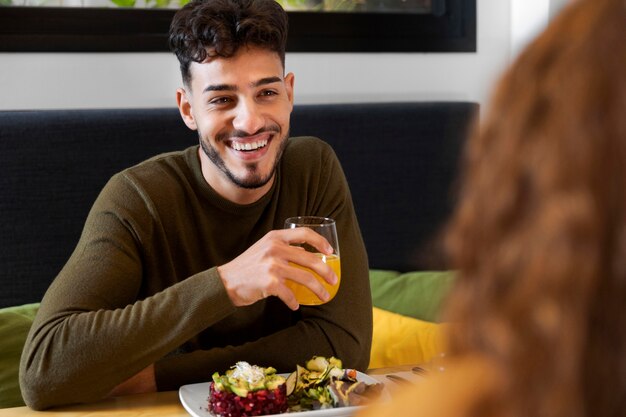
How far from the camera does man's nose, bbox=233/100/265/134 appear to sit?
6.55ft

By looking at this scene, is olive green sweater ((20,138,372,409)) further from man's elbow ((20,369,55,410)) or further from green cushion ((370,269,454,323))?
green cushion ((370,269,454,323))

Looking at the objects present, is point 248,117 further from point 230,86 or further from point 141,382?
point 141,382

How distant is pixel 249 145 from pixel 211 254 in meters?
0.23

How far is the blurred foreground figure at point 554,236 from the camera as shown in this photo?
0.49 metres

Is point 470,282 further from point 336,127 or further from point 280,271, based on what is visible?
point 336,127

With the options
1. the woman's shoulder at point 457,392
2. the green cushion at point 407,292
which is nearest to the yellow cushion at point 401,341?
the green cushion at point 407,292

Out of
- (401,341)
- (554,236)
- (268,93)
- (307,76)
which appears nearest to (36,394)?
(268,93)

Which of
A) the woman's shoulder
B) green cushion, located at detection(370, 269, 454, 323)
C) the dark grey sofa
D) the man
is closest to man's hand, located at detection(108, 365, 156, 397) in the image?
the man

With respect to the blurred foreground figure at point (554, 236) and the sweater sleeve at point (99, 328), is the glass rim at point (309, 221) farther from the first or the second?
the blurred foreground figure at point (554, 236)

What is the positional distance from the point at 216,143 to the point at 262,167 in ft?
0.36

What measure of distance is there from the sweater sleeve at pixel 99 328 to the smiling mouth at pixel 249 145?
0.37 m

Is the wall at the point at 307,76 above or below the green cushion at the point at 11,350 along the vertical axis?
above

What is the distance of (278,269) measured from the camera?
1640 mm

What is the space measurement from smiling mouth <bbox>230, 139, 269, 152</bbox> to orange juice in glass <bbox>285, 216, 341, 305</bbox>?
378mm
